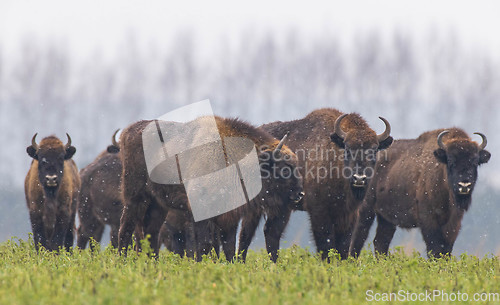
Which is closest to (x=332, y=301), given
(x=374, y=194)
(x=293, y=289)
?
(x=293, y=289)

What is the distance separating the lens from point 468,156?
442 inches

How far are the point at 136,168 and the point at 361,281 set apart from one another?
5.39 metres

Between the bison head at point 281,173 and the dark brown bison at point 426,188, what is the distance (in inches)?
106

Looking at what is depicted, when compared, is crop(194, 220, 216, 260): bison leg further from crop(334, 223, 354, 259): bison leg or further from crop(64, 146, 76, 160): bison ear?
crop(64, 146, 76, 160): bison ear

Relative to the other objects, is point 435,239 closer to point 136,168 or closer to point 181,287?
point 136,168

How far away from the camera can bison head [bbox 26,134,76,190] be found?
1242cm

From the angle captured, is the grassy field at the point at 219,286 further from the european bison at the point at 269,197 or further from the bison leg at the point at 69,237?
the bison leg at the point at 69,237

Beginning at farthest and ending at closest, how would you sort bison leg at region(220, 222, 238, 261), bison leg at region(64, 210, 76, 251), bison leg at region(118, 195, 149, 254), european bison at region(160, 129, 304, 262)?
bison leg at region(64, 210, 76, 251), bison leg at region(118, 195, 149, 254), bison leg at region(220, 222, 238, 261), european bison at region(160, 129, 304, 262)

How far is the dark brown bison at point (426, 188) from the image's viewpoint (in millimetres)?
11242

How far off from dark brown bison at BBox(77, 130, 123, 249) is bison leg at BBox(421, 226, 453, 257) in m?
6.78

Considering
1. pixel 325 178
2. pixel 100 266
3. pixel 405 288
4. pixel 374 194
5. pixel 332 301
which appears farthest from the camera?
pixel 374 194

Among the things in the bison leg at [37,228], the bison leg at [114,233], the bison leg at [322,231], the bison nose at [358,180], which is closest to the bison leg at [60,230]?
the bison leg at [37,228]

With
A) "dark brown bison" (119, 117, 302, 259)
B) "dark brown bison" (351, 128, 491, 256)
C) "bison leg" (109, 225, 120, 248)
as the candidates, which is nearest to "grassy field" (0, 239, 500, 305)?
"dark brown bison" (119, 117, 302, 259)

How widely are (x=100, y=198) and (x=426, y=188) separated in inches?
289
